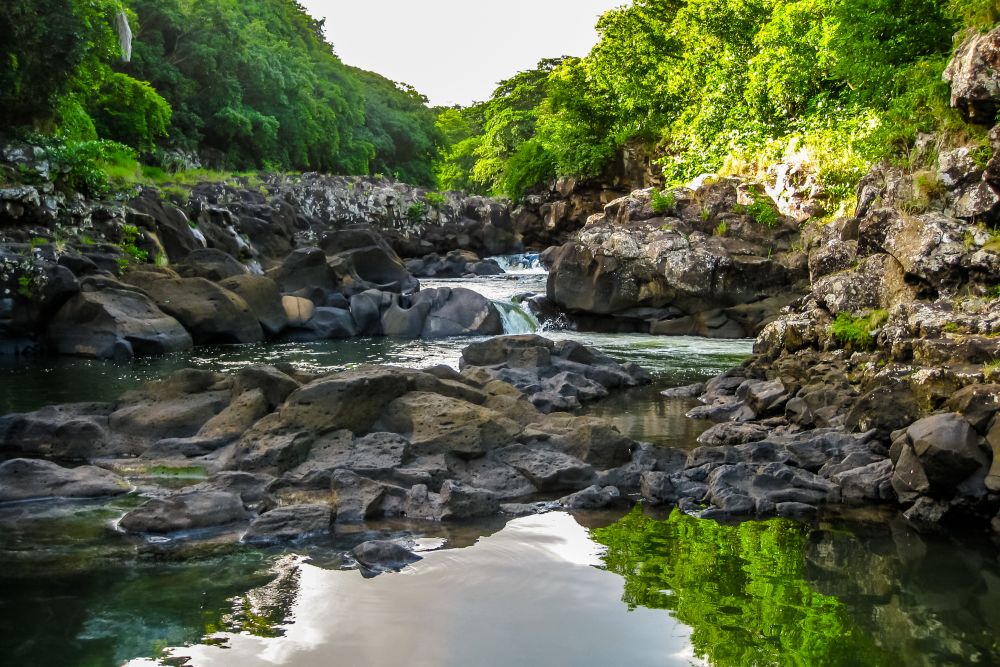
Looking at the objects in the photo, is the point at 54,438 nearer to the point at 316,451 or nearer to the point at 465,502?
the point at 316,451

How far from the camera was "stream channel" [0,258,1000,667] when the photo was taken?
16.2 feet

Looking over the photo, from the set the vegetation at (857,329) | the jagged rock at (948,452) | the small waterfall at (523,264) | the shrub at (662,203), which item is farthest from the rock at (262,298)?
the jagged rock at (948,452)

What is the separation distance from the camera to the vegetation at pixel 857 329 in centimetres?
1163

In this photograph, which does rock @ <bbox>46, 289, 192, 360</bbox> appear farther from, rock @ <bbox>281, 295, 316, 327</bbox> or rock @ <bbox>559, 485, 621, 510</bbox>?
rock @ <bbox>559, 485, 621, 510</bbox>

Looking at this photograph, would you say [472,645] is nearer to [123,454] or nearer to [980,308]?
[123,454]

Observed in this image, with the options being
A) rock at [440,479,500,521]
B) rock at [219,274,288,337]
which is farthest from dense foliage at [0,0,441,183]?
rock at [440,479,500,521]

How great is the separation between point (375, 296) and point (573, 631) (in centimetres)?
1902

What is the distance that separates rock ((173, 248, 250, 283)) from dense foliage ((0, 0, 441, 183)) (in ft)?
18.8

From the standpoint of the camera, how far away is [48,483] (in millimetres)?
7930

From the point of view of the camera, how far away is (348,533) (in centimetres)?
697

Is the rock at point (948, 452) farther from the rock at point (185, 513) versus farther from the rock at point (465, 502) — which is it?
the rock at point (185, 513)

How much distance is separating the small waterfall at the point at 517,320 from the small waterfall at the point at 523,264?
8.02 m

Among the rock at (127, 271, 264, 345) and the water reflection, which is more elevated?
the rock at (127, 271, 264, 345)

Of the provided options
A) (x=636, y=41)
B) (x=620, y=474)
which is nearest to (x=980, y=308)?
(x=620, y=474)
